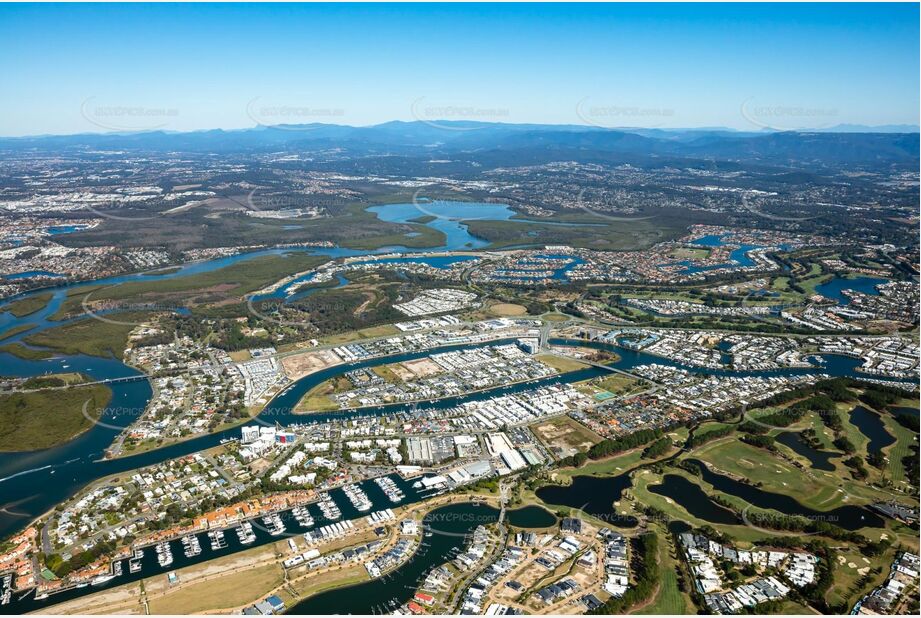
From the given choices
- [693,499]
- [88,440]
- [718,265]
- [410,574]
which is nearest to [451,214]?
[718,265]

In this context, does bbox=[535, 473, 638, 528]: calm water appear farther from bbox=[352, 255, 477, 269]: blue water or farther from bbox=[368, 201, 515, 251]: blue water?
bbox=[368, 201, 515, 251]: blue water

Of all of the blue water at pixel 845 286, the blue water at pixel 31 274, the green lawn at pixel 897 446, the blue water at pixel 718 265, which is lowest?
the blue water at pixel 31 274

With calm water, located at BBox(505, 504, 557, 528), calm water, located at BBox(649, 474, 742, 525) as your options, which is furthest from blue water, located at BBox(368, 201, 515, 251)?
A: calm water, located at BBox(505, 504, 557, 528)

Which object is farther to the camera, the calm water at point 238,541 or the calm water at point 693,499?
the calm water at point 693,499

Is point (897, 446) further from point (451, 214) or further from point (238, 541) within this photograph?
point (451, 214)

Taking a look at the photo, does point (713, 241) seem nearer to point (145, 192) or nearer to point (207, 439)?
point (207, 439)

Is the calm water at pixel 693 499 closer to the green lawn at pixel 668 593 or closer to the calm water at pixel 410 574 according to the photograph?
the green lawn at pixel 668 593

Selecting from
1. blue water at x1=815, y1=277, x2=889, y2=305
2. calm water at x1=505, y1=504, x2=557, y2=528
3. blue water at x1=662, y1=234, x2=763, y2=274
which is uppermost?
blue water at x1=662, y1=234, x2=763, y2=274

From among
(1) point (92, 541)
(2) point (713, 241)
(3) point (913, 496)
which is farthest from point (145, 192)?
(3) point (913, 496)

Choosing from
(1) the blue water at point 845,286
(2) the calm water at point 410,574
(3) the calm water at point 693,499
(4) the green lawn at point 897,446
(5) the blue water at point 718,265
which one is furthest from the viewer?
(5) the blue water at point 718,265

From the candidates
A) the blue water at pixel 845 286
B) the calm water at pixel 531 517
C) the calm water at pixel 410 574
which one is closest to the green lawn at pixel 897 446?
the calm water at pixel 531 517

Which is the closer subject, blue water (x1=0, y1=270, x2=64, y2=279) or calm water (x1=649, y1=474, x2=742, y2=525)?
calm water (x1=649, y1=474, x2=742, y2=525)
